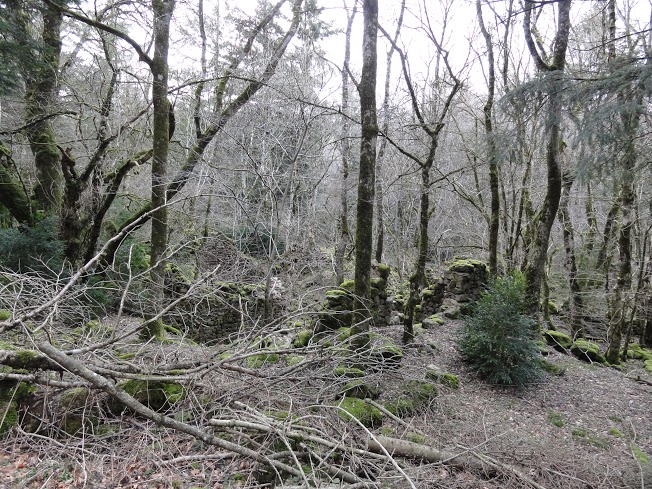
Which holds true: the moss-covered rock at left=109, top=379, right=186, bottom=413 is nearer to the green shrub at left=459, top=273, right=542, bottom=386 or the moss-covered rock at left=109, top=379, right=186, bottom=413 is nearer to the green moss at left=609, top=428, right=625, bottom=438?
the green shrub at left=459, top=273, right=542, bottom=386

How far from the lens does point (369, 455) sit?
10.8 ft

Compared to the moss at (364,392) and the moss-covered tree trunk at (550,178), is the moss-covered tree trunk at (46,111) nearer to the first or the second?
the moss at (364,392)

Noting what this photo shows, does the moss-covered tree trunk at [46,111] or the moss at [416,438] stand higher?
the moss-covered tree trunk at [46,111]

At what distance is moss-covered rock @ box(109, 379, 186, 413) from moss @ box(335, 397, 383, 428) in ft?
5.90

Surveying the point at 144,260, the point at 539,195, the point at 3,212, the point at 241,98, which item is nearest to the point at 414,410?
the point at 241,98

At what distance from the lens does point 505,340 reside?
6.39 m

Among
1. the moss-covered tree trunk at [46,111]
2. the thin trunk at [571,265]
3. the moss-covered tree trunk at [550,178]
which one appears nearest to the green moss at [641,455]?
the moss-covered tree trunk at [550,178]

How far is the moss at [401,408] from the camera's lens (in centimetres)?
496

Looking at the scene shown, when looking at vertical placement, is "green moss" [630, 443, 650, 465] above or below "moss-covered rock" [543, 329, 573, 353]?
below

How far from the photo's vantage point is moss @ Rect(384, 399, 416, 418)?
16.3 feet

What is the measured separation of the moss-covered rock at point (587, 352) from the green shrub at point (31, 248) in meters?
11.7

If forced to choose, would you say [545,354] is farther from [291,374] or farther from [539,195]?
[291,374]

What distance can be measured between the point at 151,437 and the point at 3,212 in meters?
9.65

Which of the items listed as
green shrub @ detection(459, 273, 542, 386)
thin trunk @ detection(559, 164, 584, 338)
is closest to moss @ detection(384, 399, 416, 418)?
green shrub @ detection(459, 273, 542, 386)
